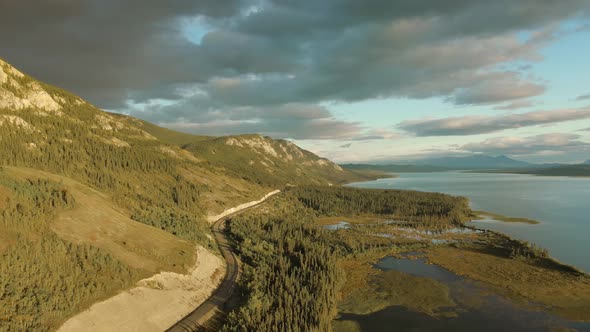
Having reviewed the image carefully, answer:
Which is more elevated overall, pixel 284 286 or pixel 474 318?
pixel 284 286

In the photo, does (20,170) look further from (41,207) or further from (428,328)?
(428,328)

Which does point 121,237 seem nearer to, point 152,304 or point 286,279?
point 152,304

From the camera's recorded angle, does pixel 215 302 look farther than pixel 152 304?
Yes

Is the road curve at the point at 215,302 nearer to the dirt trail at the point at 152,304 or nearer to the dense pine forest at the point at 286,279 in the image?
the dirt trail at the point at 152,304

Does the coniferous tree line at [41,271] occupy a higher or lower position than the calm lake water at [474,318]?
higher

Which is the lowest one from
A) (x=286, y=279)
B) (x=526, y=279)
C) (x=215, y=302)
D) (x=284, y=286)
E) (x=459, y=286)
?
(x=215, y=302)

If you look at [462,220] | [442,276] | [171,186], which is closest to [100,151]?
[171,186]

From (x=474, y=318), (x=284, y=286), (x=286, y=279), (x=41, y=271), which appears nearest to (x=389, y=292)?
(x=474, y=318)

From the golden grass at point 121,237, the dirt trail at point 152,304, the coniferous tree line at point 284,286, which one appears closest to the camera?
the dirt trail at point 152,304

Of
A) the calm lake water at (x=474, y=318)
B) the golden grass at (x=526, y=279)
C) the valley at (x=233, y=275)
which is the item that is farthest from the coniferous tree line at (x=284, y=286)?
the golden grass at (x=526, y=279)

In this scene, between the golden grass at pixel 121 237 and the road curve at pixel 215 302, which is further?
the golden grass at pixel 121 237

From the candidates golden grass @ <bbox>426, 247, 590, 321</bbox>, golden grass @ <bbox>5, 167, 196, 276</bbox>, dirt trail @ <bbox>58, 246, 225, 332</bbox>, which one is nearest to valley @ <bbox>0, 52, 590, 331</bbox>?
dirt trail @ <bbox>58, 246, 225, 332</bbox>
